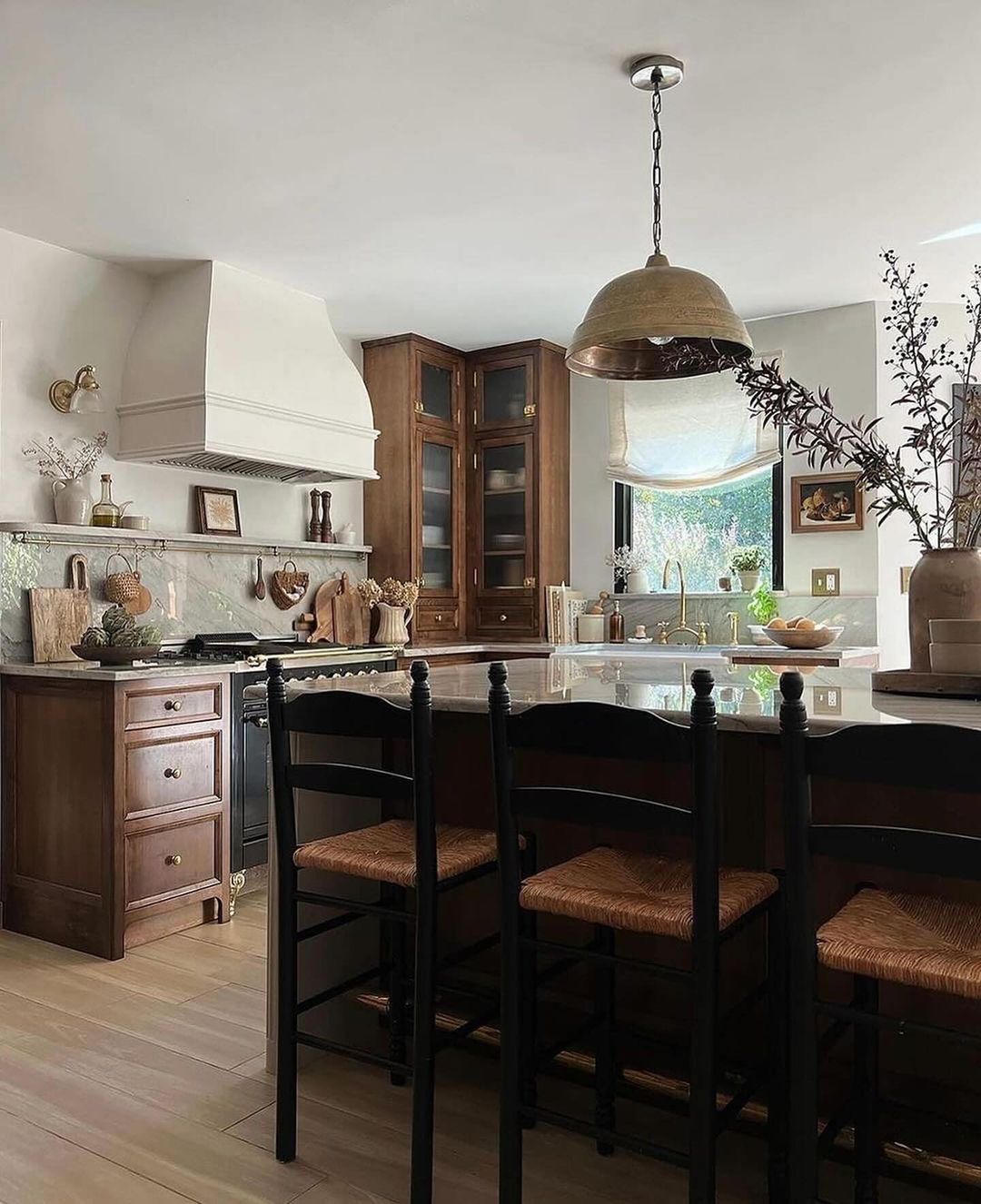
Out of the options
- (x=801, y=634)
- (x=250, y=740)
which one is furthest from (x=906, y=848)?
(x=801, y=634)

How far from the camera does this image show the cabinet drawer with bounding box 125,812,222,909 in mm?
3609

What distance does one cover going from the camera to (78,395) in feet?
13.7

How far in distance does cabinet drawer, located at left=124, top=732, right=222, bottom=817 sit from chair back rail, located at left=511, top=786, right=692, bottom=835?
217 centimetres

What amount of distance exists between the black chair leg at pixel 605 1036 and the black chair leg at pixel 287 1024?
0.63 metres

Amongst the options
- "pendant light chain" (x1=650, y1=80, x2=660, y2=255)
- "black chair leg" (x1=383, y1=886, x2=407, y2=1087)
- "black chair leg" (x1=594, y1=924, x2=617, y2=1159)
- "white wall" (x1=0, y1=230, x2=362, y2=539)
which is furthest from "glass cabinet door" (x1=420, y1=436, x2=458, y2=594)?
"black chair leg" (x1=594, y1=924, x2=617, y2=1159)

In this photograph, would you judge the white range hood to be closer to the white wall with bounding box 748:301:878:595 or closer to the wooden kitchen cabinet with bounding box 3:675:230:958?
the wooden kitchen cabinet with bounding box 3:675:230:958

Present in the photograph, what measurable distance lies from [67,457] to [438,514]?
220 cm

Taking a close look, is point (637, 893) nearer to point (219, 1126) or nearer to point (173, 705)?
point (219, 1126)

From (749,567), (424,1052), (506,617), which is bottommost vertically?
(424,1052)

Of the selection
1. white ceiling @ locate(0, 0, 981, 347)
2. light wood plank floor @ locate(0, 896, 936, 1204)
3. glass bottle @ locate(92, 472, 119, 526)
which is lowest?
light wood plank floor @ locate(0, 896, 936, 1204)

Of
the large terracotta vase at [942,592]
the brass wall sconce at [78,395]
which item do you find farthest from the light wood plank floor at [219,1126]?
the brass wall sconce at [78,395]

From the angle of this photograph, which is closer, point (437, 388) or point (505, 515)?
point (437, 388)

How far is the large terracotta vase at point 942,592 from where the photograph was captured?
7.70 feet

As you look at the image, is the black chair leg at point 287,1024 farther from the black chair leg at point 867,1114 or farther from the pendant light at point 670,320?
the pendant light at point 670,320
